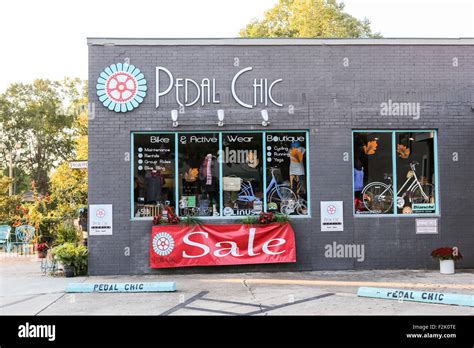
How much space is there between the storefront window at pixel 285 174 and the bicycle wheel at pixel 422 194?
8.52ft

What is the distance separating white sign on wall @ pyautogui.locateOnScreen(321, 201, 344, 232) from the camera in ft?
43.7

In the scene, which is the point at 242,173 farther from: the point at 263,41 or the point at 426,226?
the point at 426,226

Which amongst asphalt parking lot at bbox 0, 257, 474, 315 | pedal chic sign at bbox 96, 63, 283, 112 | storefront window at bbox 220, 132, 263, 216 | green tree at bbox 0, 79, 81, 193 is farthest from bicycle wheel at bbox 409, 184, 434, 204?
green tree at bbox 0, 79, 81, 193

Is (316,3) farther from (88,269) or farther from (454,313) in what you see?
(454,313)

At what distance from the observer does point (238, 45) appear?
13.4m

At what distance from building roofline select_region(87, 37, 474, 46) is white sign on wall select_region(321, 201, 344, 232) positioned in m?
3.78

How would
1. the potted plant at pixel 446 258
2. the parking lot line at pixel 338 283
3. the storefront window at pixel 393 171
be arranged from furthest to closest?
the storefront window at pixel 393 171, the potted plant at pixel 446 258, the parking lot line at pixel 338 283

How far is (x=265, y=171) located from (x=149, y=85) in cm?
335

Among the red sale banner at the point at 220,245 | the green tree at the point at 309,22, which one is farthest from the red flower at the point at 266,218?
the green tree at the point at 309,22

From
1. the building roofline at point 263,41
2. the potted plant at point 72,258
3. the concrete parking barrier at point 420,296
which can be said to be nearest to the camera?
the concrete parking barrier at point 420,296

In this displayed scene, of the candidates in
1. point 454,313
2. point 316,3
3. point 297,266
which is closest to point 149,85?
point 297,266

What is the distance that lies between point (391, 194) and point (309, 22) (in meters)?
30.8

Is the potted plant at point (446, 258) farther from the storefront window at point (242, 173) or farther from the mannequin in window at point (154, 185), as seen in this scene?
the mannequin in window at point (154, 185)

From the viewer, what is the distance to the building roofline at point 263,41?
13.3 metres
